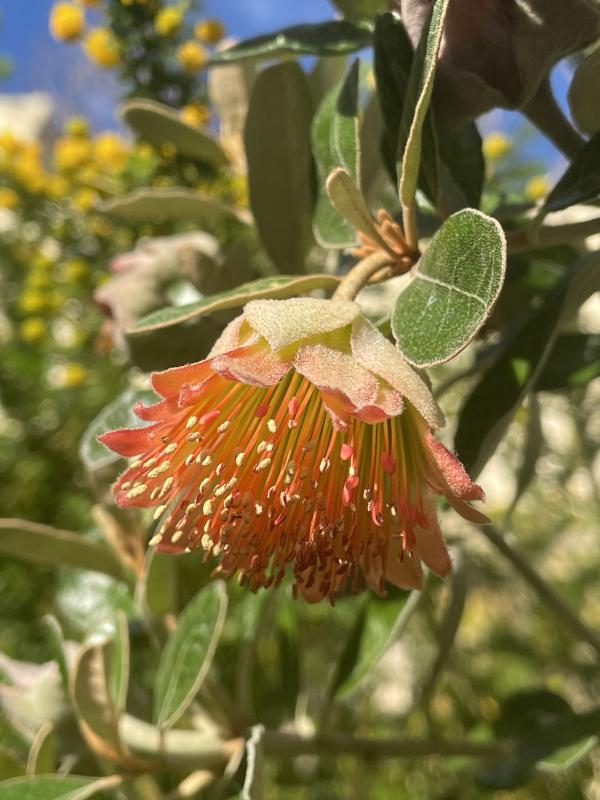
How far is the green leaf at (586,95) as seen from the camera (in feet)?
1.82

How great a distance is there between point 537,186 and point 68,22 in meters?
0.99

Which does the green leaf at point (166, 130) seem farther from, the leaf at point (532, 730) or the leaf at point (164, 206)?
the leaf at point (532, 730)

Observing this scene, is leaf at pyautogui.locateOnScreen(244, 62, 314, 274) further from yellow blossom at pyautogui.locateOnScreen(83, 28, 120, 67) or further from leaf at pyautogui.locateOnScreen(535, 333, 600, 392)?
yellow blossom at pyautogui.locateOnScreen(83, 28, 120, 67)

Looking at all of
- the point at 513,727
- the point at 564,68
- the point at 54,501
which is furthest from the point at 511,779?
the point at 54,501

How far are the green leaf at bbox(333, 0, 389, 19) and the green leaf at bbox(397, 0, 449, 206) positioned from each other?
0.85 feet

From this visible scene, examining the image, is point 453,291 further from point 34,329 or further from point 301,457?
point 34,329

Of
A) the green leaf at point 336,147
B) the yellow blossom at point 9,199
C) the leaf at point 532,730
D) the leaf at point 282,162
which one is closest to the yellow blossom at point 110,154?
the yellow blossom at point 9,199

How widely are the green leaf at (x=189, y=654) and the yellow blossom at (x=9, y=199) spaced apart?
1.49 metres

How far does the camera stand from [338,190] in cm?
53

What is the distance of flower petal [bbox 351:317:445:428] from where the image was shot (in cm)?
45

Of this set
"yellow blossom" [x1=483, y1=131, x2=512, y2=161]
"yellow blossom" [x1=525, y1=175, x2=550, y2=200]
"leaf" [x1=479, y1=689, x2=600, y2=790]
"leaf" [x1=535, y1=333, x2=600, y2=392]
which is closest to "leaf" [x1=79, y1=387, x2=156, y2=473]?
"leaf" [x1=535, y1=333, x2=600, y2=392]

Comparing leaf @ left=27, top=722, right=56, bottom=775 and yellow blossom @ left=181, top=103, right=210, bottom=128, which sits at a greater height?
yellow blossom @ left=181, top=103, right=210, bottom=128

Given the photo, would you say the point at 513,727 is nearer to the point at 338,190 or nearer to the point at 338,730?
the point at 338,730

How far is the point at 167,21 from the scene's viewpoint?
1283mm
